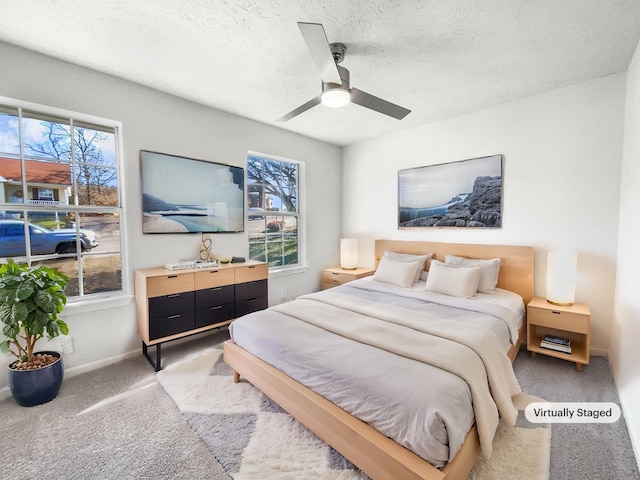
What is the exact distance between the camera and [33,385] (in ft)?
6.50

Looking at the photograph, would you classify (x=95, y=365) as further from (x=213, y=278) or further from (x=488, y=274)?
(x=488, y=274)

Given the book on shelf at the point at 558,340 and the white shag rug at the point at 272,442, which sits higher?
the book on shelf at the point at 558,340

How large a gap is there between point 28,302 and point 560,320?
4.24m

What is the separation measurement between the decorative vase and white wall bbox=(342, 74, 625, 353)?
406cm

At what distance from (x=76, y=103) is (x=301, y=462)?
3235 mm

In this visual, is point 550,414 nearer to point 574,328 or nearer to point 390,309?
point 574,328

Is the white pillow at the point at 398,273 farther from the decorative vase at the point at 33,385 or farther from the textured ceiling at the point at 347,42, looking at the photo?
the decorative vase at the point at 33,385

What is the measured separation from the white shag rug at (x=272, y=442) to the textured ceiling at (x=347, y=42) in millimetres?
2662

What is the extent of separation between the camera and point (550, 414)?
193 cm

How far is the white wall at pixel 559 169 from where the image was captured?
2588mm

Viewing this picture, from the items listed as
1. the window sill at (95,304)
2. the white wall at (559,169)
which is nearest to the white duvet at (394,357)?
the white wall at (559,169)

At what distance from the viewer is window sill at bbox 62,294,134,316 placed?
2387mm

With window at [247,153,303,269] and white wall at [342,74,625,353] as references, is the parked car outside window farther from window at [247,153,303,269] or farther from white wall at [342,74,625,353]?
white wall at [342,74,625,353]

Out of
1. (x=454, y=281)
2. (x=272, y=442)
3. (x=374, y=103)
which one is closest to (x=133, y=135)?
(x=374, y=103)
